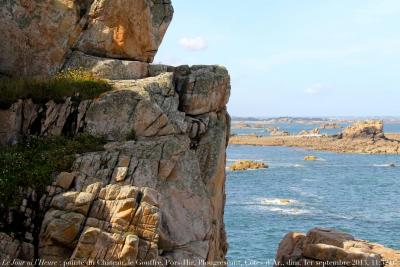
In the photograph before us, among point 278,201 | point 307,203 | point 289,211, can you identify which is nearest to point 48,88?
point 289,211

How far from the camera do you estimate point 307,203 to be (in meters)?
71.2

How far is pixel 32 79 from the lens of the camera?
27.0 m

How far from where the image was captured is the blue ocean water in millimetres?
51875

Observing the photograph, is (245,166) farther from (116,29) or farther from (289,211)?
(116,29)

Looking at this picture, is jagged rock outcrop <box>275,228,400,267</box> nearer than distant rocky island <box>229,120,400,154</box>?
Yes

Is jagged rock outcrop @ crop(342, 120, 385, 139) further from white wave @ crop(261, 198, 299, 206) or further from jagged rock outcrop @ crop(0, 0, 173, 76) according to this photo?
jagged rock outcrop @ crop(0, 0, 173, 76)

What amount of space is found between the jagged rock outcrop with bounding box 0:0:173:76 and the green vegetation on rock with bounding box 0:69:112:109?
200 centimetres

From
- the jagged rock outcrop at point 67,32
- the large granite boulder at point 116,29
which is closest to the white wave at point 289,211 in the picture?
the jagged rock outcrop at point 67,32

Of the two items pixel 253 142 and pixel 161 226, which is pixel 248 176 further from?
pixel 253 142

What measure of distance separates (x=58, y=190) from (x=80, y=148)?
2949 mm

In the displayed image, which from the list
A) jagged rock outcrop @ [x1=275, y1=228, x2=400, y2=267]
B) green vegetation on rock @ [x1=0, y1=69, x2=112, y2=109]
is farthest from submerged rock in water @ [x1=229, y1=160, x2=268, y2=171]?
green vegetation on rock @ [x1=0, y1=69, x2=112, y2=109]

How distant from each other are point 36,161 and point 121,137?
4182mm

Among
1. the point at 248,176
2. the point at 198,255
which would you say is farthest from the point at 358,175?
the point at 198,255

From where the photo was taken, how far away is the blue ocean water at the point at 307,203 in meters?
51.9
